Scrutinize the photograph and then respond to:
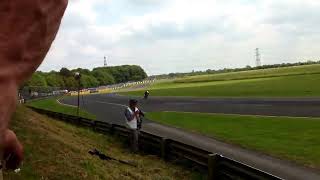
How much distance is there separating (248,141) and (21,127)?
10.1m

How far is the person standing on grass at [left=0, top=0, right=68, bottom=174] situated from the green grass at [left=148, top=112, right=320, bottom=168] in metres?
14.8

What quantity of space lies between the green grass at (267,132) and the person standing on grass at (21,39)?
48.5 feet

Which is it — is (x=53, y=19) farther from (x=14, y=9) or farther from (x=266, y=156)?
(x=266, y=156)

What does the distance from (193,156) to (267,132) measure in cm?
946

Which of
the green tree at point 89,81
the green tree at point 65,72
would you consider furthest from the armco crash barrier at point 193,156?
the green tree at point 89,81

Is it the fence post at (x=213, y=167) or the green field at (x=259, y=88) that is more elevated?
the fence post at (x=213, y=167)

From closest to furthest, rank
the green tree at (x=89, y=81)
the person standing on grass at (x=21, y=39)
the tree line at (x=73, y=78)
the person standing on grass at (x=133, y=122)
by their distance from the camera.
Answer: the person standing on grass at (x=21, y=39) → the person standing on grass at (x=133, y=122) → the tree line at (x=73, y=78) → the green tree at (x=89, y=81)

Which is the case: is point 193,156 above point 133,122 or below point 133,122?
below

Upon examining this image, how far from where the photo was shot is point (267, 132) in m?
23.9

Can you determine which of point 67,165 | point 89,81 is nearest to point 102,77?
point 89,81

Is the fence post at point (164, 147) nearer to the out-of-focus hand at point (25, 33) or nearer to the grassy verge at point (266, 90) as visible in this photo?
the out-of-focus hand at point (25, 33)

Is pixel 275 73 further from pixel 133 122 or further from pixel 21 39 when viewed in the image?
pixel 21 39

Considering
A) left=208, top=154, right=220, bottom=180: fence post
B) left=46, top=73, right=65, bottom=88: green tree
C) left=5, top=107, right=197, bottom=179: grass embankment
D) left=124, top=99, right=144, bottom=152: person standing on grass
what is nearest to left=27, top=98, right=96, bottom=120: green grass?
left=124, top=99, right=144, bottom=152: person standing on grass

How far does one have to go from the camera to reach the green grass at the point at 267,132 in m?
17.8
